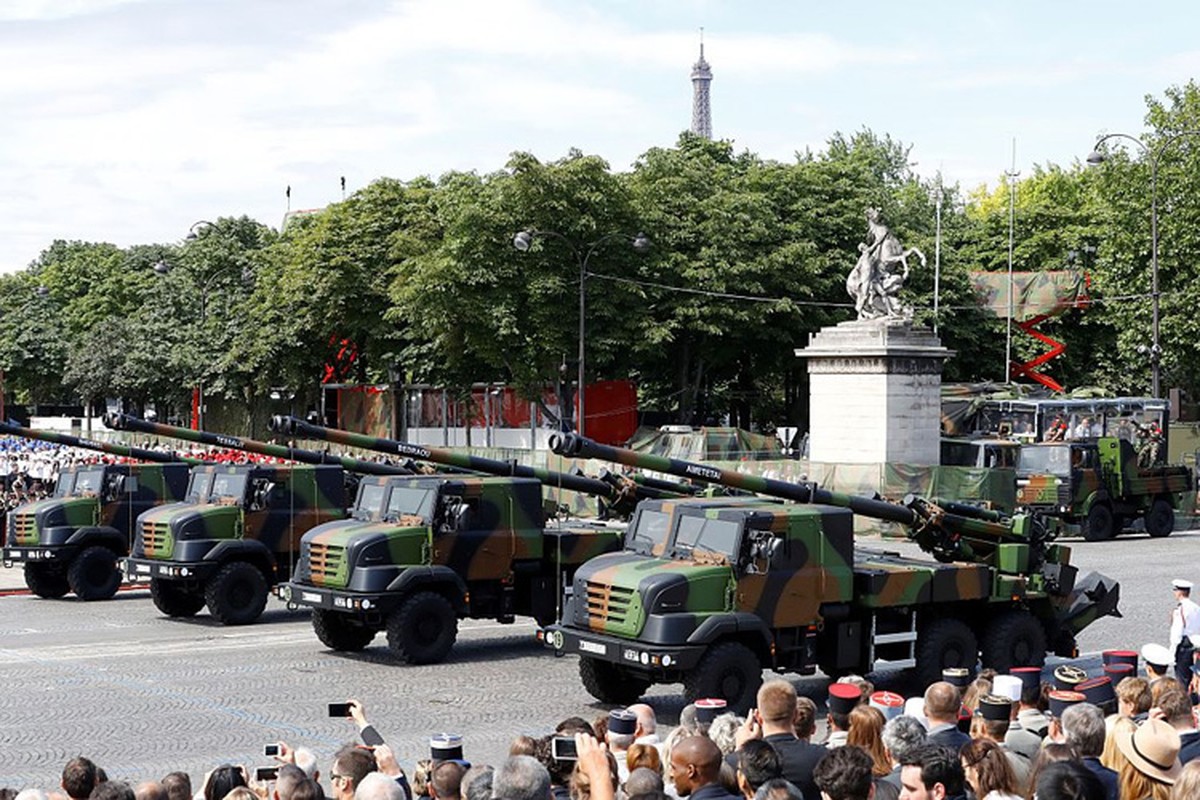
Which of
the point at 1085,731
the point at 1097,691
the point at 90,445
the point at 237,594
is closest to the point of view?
the point at 1085,731

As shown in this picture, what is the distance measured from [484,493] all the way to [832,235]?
3915 cm

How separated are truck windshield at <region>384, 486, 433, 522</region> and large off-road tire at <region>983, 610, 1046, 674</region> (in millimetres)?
6730

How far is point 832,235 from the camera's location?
5875cm

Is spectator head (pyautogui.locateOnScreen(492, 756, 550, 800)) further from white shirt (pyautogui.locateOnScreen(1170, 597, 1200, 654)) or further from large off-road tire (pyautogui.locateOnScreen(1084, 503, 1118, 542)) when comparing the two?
large off-road tire (pyautogui.locateOnScreen(1084, 503, 1118, 542))

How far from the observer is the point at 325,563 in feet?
67.9

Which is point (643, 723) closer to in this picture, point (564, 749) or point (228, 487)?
point (564, 749)

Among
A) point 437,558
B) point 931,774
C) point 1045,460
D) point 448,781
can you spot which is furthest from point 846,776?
point 1045,460

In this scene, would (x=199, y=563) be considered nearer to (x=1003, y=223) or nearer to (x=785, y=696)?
(x=785, y=696)

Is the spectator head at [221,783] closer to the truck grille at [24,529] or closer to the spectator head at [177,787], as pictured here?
the spectator head at [177,787]

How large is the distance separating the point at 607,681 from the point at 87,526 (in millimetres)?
13341

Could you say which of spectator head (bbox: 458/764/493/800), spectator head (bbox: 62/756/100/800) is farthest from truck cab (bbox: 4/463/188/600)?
spectator head (bbox: 458/764/493/800)

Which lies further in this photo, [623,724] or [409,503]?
[409,503]

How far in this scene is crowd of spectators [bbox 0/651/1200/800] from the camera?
23.7ft

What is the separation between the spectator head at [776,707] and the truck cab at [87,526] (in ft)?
65.9
